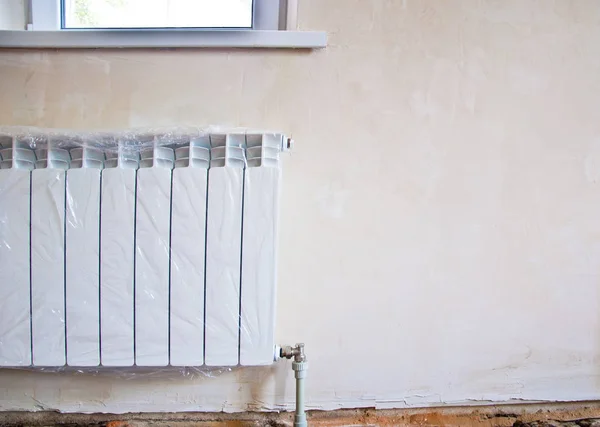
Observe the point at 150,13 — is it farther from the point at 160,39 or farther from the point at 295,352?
the point at 295,352

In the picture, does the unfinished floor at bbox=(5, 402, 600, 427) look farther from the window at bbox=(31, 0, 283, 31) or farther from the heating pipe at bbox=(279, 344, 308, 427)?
the window at bbox=(31, 0, 283, 31)

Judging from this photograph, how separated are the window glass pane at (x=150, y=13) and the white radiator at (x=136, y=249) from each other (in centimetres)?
35

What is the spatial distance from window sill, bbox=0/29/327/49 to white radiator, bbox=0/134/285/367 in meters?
0.23

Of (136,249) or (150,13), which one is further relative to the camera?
(150,13)

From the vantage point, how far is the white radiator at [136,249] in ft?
2.56

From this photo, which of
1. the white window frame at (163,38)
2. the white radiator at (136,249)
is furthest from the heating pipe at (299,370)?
the white window frame at (163,38)

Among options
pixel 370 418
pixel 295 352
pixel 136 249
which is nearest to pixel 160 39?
pixel 136 249

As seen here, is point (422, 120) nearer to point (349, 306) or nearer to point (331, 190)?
point (331, 190)

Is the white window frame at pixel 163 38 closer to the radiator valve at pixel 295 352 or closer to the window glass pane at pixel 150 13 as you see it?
the window glass pane at pixel 150 13

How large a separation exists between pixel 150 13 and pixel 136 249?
57 cm

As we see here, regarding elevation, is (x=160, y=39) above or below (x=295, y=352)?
above

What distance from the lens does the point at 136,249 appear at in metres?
0.79

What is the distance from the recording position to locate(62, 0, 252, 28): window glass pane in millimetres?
932

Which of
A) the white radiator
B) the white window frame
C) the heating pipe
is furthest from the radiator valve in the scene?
the white window frame
